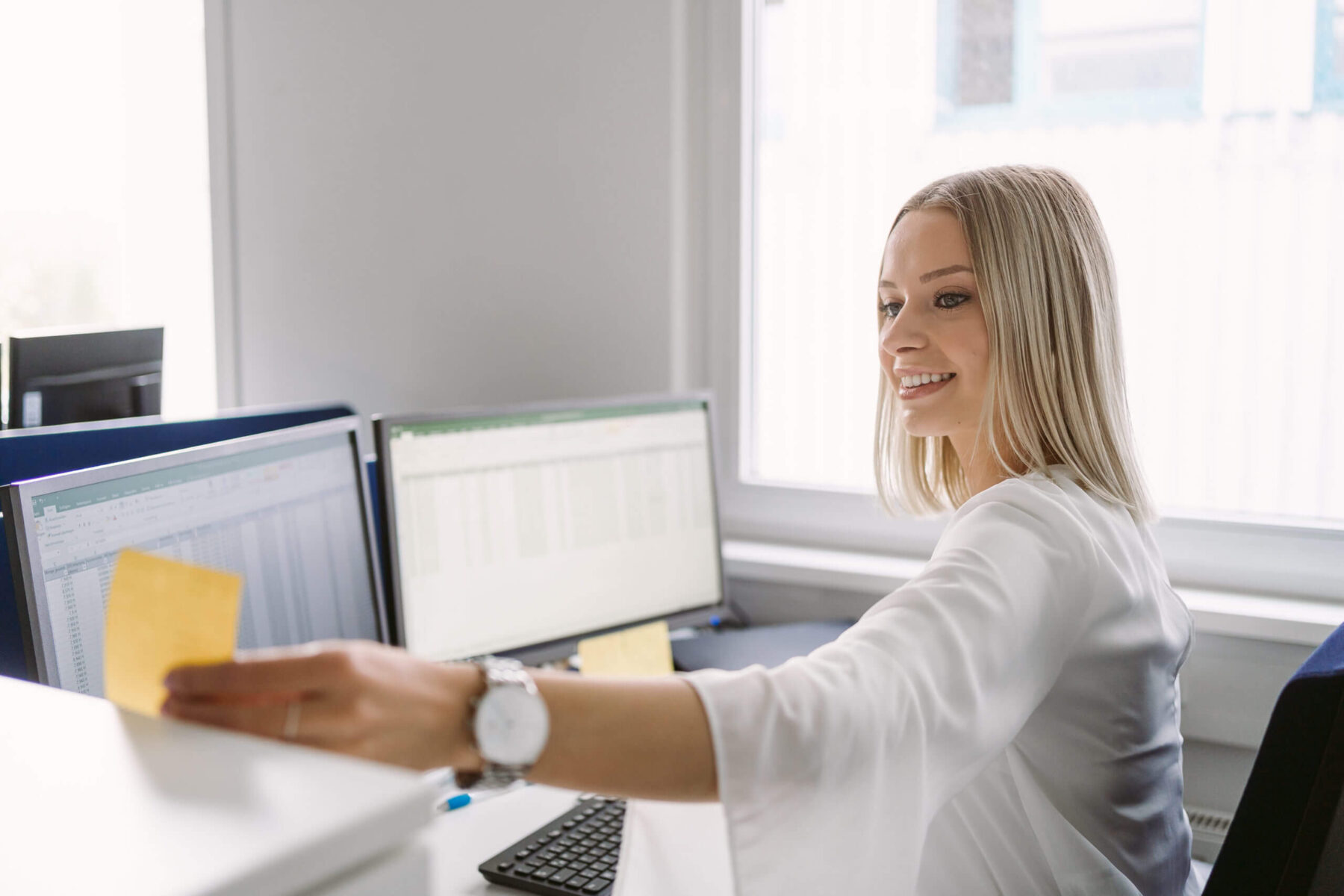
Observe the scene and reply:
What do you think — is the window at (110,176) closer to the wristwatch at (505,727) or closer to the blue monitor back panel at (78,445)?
the blue monitor back panel at (78,445)

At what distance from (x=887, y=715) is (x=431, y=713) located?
31 cm

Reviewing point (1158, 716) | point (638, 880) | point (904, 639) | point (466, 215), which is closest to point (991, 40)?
point (466, 215)

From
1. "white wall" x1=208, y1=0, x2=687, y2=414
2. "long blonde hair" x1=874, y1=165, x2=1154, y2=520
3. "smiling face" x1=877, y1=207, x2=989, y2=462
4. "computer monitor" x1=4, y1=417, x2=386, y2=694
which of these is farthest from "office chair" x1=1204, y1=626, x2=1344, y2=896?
"white wall" x1=208, y1=0, x2=687, y2=414

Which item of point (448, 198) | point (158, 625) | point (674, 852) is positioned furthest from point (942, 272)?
point (448, 198)

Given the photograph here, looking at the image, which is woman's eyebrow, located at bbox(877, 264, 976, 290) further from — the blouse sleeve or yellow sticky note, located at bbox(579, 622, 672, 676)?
yellow sticky note, located at bbox(579, 622, 672, 676)

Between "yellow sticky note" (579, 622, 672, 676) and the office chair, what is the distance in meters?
0.86

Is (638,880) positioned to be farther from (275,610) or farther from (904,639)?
(275,610)

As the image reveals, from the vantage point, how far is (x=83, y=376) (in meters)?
1.69

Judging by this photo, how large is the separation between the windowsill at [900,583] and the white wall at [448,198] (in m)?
0.37

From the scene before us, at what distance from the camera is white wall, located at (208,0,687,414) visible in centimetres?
196

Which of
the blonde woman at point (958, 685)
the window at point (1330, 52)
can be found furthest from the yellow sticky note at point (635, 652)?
the window at point (1330, 52)

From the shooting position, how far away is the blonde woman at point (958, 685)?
59 cm

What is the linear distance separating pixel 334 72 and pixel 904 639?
1944mm

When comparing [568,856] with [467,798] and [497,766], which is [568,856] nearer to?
[467,798]
